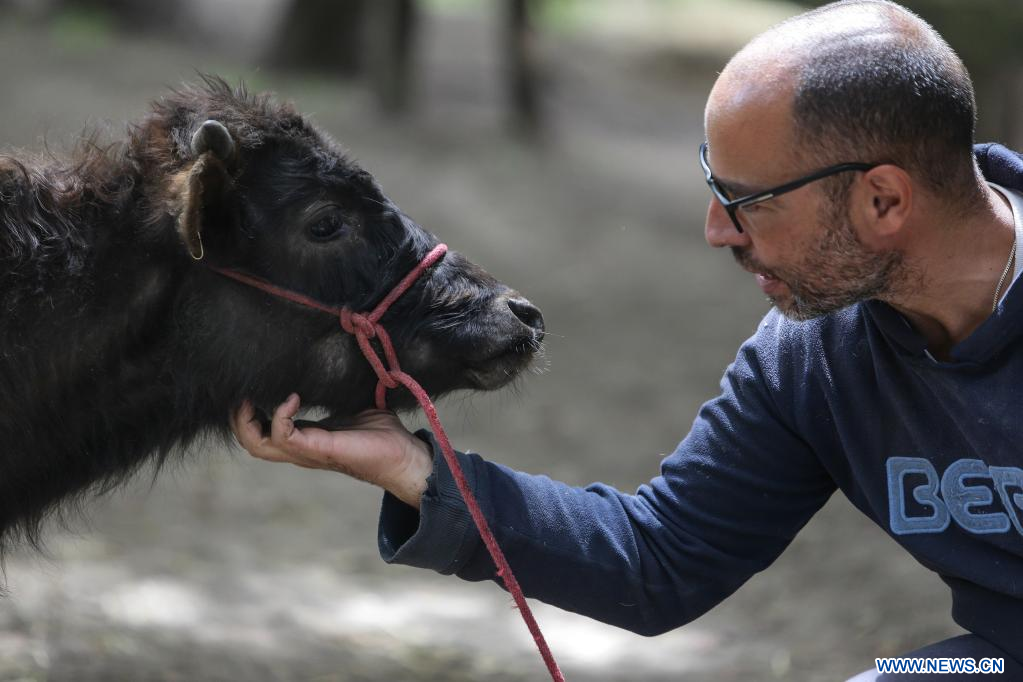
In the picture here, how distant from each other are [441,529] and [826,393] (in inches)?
Answer: 45.4

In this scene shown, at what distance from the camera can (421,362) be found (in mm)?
3893

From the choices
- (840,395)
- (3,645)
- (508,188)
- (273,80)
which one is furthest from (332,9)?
(840,395)

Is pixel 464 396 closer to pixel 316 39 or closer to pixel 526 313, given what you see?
pixel 526 313

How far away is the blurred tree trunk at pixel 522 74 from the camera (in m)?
15.0

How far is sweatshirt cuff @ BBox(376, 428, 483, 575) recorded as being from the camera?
3369 millimetres

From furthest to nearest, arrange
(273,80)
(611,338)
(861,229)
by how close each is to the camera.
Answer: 1. (273,80)
2. (611,338)
3. (861,229)

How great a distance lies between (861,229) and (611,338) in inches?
295

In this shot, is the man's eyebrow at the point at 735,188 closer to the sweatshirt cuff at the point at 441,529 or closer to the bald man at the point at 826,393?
the bald man at the point at 826,393

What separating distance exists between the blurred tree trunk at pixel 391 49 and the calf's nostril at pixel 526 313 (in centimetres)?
1124

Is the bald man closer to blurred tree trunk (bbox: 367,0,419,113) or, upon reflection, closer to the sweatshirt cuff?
the sweatshirt cuff

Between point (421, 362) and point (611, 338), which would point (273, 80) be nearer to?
point (611, 338)

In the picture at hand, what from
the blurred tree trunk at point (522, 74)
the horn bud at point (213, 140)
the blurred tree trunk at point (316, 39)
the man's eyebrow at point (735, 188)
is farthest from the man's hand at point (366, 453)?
the blurred tree trunk at point (316, 39)

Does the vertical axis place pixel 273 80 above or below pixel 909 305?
below

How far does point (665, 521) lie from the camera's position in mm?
3684
